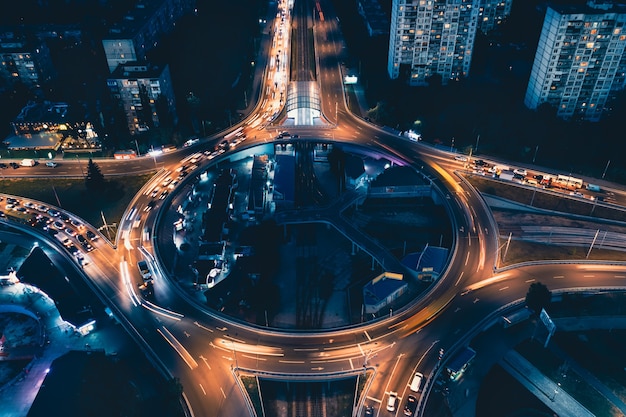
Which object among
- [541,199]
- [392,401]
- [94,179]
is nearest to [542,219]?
[541,199]

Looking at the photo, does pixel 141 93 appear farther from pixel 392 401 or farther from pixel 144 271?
pixel 392 401

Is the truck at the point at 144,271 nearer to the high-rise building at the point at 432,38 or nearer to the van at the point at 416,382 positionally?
the van at the point at 416,382

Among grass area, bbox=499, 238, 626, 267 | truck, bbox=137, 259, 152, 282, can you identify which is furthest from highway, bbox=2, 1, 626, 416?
grass area, bbox=499, 238, 626, 267

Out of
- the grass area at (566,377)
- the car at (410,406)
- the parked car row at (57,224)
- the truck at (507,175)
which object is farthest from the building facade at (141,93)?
the grass area at (566,377)

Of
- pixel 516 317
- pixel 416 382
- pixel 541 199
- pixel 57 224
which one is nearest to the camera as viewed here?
pixel 416 382

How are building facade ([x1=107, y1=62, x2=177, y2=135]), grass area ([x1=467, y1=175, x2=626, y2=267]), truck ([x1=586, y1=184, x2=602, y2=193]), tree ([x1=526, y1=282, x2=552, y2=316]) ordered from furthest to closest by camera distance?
building facade ([x1=107, y1=62, x2=177, y2=135]) → truck ([x1=586, y1=184, x2=602, y2=193]) → grass area ([x1=467, y1=175, x2=626, y2=267]) → tree ([x1=526, y1=282, x2=552, y2=316])

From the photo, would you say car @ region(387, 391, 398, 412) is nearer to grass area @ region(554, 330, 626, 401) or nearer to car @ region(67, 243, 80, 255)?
grass area @ region(554, 330, 626, 401)
